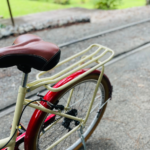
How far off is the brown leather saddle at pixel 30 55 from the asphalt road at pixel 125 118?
51.1 inches

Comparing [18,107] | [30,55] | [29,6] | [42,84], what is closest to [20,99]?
[18,107]

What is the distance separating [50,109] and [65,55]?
273cm

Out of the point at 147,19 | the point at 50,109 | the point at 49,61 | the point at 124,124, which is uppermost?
the point at 49,61

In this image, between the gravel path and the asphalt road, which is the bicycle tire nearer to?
the asphalt road

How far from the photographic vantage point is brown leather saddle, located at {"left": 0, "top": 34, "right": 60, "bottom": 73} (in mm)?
963

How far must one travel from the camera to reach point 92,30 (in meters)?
5.61

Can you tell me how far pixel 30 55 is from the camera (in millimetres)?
998

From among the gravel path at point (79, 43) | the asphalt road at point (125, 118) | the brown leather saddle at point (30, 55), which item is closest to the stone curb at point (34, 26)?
the gravel path at point (79, 43)

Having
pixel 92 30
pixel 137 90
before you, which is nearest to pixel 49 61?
pixel 137 90

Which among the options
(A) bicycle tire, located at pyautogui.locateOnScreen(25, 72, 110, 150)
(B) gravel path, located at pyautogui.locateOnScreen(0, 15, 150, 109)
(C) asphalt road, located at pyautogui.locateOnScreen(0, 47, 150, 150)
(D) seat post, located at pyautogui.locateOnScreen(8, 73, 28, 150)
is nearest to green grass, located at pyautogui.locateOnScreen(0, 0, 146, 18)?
(B) gravel path, located at pyautogui.locateOnScreen(0, 15, 150, 109)

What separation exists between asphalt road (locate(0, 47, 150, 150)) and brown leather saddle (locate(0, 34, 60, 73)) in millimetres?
1297

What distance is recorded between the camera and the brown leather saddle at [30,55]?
0.96 metres

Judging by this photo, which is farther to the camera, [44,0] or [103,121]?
[44,0]

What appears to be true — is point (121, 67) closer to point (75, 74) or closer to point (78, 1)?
point (75, 74)
